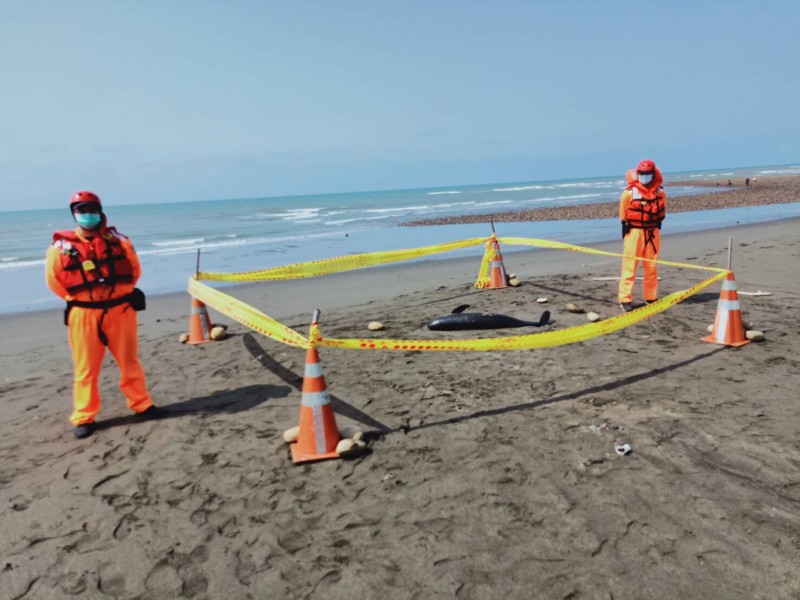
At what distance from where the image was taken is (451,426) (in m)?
4.27

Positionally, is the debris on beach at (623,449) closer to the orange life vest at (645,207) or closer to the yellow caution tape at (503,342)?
the yellow caution tape at (503,342)

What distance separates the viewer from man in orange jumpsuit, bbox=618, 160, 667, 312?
7.39m

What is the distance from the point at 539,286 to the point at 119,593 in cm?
817

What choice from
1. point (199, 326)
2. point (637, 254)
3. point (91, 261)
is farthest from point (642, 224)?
point (91, 261)

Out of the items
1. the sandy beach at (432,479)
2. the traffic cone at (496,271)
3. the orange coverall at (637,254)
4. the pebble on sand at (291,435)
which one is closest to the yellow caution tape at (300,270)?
the sandy beach at (432,479)

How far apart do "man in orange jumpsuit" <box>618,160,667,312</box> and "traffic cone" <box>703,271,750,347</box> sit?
1.49 meters

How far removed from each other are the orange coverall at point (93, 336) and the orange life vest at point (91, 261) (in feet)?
0.12

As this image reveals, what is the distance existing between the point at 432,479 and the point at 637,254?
17.5 ft

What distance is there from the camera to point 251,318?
197 inches

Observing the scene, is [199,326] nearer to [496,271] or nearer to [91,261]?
[91,261]

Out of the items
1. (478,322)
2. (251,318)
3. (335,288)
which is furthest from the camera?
(335,288)

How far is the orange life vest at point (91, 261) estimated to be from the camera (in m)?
4.27

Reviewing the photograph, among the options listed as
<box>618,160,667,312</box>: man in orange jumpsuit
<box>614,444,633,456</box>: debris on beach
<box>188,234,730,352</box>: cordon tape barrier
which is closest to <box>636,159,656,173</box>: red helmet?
<box>618,160,667,312</box>: man in orange jumpsuit

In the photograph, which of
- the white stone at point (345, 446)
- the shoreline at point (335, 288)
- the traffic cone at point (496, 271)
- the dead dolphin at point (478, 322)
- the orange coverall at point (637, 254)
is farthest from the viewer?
the traffic cone at point (496, 271)
